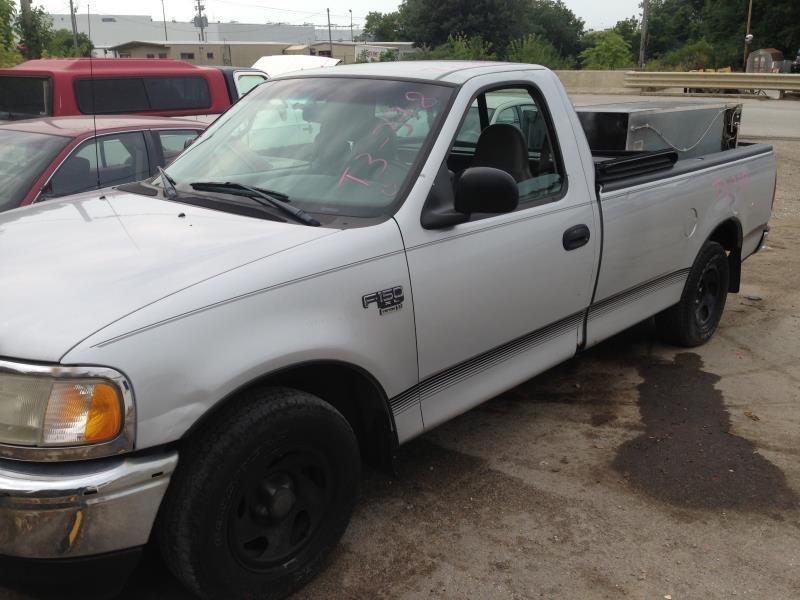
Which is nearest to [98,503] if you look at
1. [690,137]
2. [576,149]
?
[576,149]

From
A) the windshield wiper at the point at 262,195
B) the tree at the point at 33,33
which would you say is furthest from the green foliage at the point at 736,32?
the windshield wiper at the point at 262,195

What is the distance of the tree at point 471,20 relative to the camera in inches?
2869

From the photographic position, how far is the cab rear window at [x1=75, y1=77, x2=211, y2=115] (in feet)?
30.1

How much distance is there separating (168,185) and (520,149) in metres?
1.66

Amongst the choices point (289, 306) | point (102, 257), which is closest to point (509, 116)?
point (289, 306)

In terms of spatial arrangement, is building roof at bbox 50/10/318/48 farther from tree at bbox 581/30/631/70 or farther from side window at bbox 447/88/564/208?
side window at bbox 447/88/564/208

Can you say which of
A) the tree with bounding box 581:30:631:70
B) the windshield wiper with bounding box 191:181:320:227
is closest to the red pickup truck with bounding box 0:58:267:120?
the windshield wiper with bounding box 191:181:320:227

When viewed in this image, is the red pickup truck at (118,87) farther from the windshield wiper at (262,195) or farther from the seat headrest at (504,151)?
the windshield wiper at (262,195)

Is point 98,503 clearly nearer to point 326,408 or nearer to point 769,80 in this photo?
point 326,408

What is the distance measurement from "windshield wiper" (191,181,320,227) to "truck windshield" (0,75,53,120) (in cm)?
644

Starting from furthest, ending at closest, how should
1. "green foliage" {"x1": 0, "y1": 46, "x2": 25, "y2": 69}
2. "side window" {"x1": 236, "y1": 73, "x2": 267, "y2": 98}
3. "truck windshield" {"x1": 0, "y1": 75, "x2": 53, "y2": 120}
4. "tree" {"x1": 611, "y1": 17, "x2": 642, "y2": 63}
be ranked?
"tree" {"x1": 611, "y1": 17, "x2": 642, "y2": 63}
"green foliage" {"x1": 0, "y1": 46, "x2": 25, "y2": 69}
"side window" {"x1": 236, "y1": 73, "x2": 267, "y2": 98}
"truck windshield" {"x1": 0, "y1": 75, "x2": 53, "y2": 120}

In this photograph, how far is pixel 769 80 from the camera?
23.9 meters

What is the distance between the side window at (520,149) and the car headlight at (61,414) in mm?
2105

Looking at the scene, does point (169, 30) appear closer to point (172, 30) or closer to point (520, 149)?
point (172, 30)
